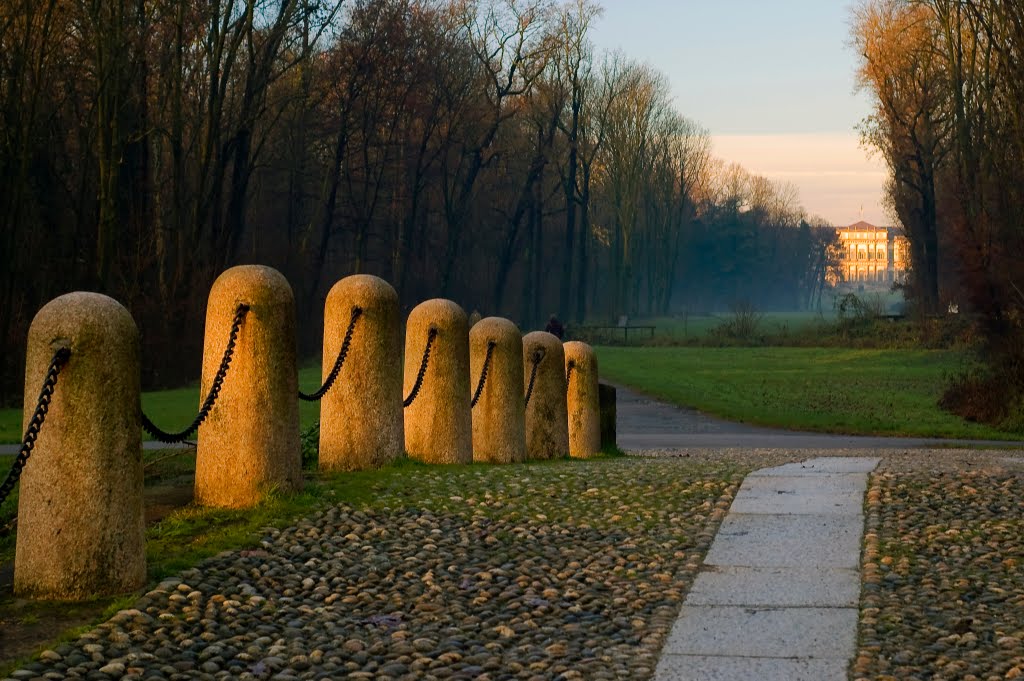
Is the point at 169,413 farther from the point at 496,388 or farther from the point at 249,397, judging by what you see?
the point at 249,397

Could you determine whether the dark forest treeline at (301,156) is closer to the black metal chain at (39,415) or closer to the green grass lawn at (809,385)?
the green grass lawn at (809,385)

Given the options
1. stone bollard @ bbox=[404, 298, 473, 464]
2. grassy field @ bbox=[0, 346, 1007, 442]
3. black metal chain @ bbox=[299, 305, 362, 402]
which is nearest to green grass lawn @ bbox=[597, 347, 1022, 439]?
grassy field @ bbox=[0, 346, 1007, 442]

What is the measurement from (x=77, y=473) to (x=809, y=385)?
3304 cm

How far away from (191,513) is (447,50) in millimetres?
51015

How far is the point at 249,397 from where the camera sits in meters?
8.79

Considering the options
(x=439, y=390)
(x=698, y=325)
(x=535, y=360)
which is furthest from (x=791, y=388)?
(x=698, y=325)

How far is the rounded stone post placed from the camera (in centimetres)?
1683

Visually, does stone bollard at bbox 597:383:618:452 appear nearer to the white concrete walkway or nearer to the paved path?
the paved path

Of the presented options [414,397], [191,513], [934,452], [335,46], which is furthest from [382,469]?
[335,46]

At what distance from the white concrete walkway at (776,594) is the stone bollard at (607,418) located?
7.26m

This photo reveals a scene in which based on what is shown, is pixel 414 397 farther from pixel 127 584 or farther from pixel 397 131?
pixel 397 131

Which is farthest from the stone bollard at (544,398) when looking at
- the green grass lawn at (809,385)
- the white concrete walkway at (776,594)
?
the green grass lawn at (809,385)

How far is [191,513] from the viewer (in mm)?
8594

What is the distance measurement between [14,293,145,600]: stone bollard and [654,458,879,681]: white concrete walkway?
2802 mm
